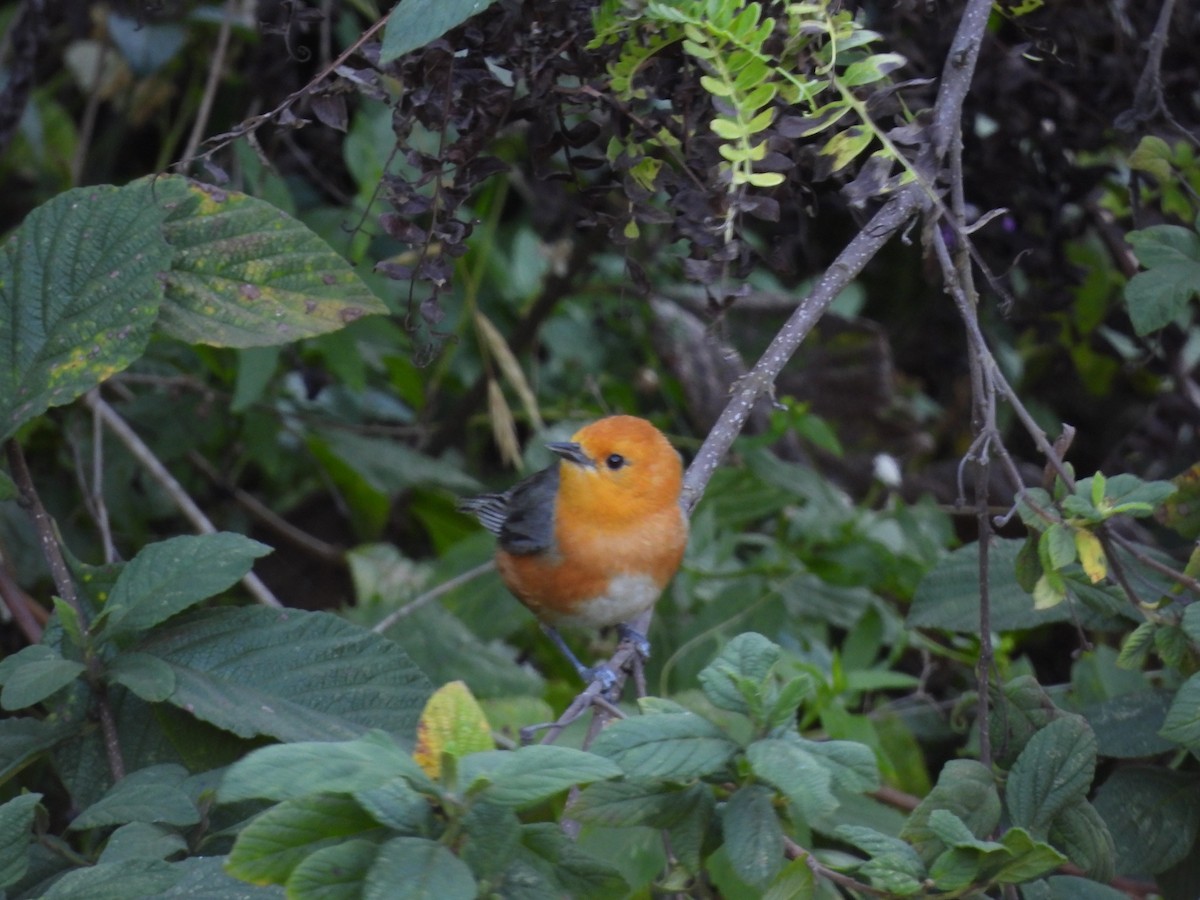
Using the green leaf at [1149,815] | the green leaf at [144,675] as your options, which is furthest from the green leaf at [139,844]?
the green leaf at [1149,815]

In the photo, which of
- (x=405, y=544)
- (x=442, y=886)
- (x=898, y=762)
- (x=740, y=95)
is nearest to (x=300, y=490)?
(x=405, y=544)

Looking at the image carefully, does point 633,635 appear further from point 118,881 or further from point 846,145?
point 118,881

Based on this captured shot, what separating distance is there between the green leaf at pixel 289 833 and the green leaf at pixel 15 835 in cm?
37

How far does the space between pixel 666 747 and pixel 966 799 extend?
513 mm

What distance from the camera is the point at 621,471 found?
2.94 meters

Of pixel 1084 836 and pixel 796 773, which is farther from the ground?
pixel 796 773

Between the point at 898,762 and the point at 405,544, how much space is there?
1946 mm

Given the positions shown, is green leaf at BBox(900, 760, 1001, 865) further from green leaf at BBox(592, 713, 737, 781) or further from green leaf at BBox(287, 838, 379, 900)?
green leaf at BBox(287, 838, 379, 900)

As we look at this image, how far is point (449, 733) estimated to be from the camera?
4.59ft

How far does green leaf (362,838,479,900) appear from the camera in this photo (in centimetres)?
122

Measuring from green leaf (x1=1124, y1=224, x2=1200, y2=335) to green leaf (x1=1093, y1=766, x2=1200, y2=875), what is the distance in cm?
70

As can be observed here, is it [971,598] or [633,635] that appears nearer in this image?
[971,598]

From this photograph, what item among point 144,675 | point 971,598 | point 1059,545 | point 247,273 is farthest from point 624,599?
point 1059,545

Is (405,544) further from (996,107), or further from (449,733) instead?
(449,733)
